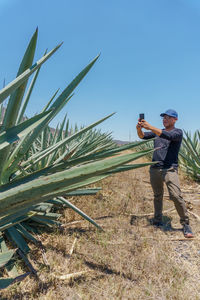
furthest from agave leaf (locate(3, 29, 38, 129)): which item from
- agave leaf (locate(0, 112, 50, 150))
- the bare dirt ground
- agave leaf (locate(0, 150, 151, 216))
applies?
the bare dirt ground

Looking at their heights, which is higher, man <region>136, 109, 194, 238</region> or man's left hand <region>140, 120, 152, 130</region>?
man's left hand <region>140, 120, 152, 130</region>

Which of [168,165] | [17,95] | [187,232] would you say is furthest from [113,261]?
[17,95]

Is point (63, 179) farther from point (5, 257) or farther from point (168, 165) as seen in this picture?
point (168, 165)

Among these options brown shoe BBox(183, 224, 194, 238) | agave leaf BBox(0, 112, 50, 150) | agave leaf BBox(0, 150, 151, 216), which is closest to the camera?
agave leaf BBox(0, 150, 151, 216)

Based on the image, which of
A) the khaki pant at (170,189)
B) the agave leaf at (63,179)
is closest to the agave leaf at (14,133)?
the agave leaf at (63,179)

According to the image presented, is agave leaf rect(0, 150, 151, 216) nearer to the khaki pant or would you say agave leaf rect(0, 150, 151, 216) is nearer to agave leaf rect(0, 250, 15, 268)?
agave leaf rect(0, 250, 15, 268)

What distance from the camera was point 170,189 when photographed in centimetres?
265

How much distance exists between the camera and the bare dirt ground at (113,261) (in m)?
1.42

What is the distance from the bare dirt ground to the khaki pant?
21 centimetres

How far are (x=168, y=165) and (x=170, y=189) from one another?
0.30 meters

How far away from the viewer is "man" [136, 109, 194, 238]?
2553 millimetres

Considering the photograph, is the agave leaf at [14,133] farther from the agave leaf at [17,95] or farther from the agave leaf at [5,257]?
the agave leaf at [5,257]

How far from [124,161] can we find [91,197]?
290 centimetres

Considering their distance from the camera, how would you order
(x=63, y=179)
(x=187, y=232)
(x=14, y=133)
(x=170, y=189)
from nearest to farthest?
(x=63, y=179), (x=14, y=133), (x=187, y=232), (x=170, y=189)
